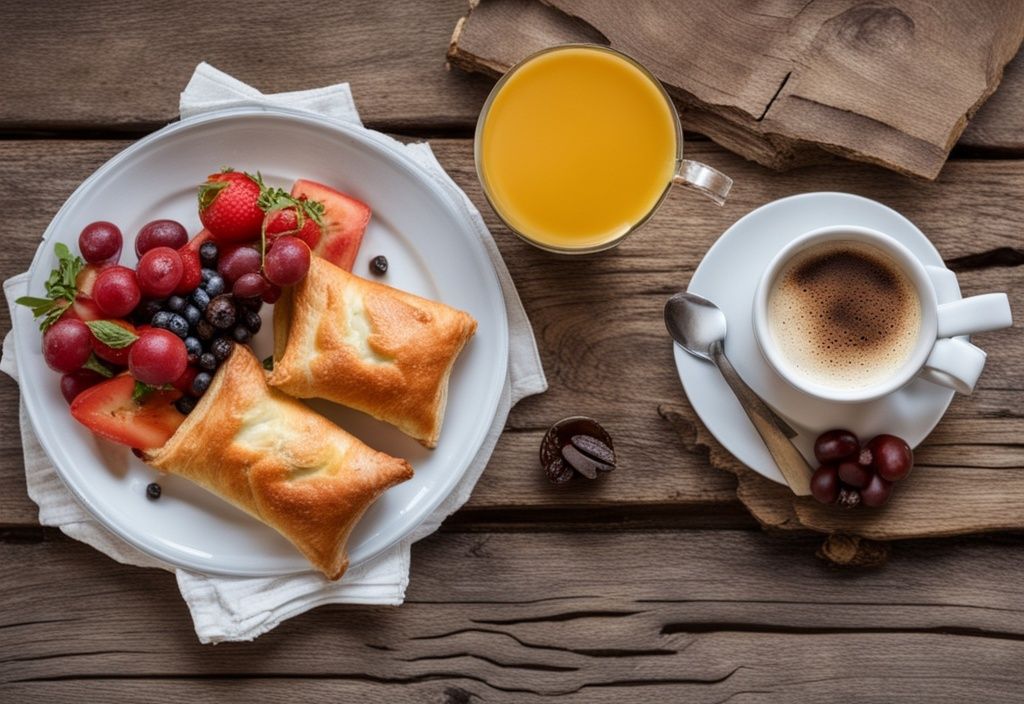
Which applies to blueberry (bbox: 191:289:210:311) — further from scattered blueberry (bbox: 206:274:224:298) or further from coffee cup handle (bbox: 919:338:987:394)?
coffee cup handle (bbox: 919:338:987:394)

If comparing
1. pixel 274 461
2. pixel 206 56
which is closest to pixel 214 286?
pixel 274 461

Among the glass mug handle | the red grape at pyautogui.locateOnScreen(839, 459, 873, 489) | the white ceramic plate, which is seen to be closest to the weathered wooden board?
the glass mug handle

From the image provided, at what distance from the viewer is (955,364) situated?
1493 mm

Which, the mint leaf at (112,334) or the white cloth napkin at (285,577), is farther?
the white cloth napkin at (285,577)

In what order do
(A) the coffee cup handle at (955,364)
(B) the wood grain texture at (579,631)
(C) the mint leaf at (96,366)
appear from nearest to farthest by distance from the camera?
(A) the coffee cup handle at (955,364) < (C) the mint leaf at (96,366) < (B) the wood grain texture at (579,631)

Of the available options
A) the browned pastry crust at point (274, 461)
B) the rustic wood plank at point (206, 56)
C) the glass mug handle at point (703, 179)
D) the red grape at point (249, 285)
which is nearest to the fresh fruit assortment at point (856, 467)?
the glass mug handle at point (703, 179)

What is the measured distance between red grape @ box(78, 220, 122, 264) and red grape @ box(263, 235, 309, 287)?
0.29 m

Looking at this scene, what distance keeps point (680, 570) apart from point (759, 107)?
0.91 m

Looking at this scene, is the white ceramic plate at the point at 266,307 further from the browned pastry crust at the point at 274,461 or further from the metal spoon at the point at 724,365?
the metal spoon at the point at 724,365

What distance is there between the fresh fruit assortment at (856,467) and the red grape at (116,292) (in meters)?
1.23

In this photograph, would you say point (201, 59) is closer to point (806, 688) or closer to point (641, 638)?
point (641, 638)

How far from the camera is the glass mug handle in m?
1.57

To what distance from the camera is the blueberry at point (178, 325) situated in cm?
158

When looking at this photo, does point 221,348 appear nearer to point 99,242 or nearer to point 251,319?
point 251,319
